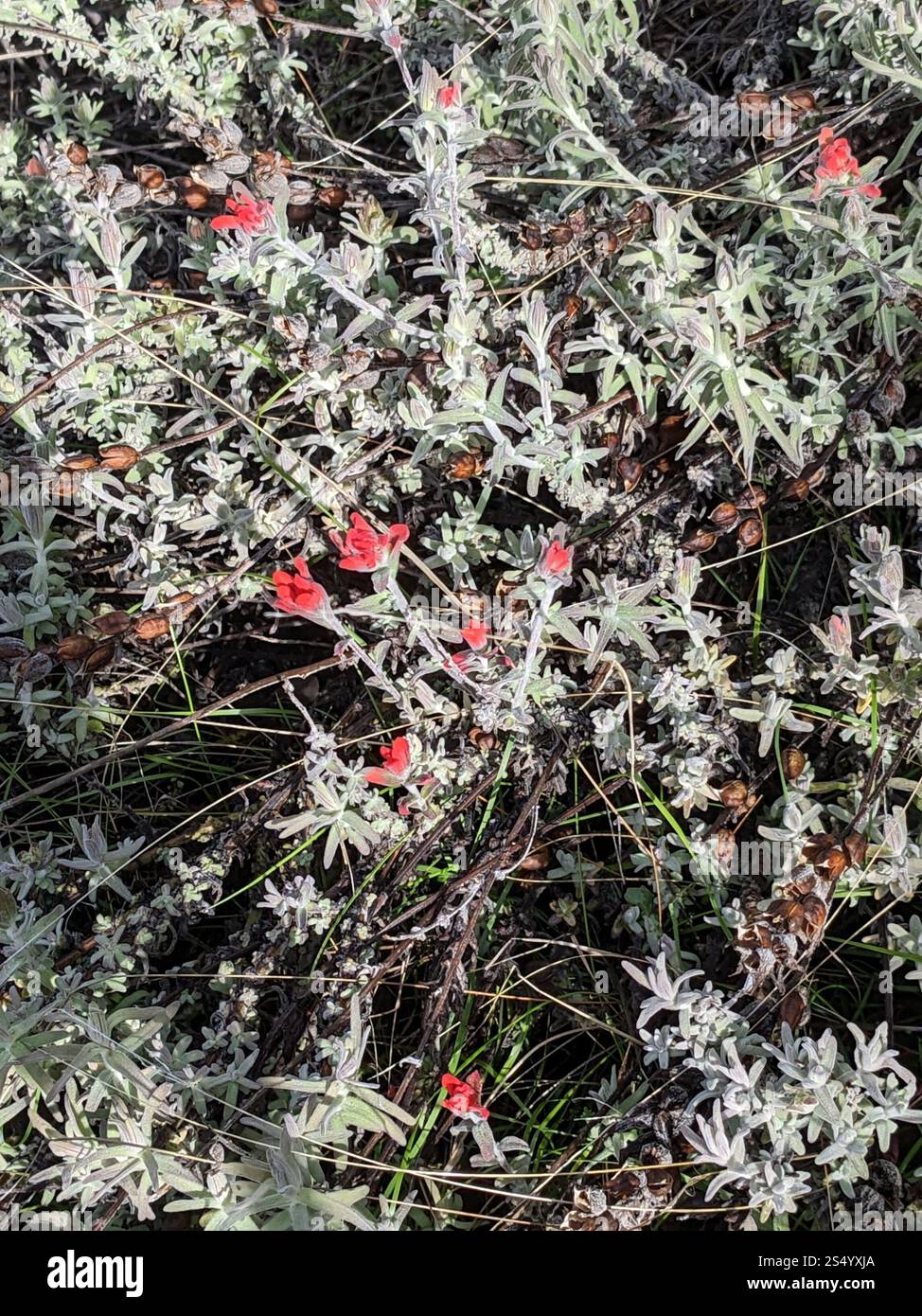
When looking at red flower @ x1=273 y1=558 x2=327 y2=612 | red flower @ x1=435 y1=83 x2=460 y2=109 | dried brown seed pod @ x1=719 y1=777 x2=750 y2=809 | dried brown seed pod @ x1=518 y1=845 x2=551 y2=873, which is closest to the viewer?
red flower @ x1=273 y1=558 x2=327 y2=612

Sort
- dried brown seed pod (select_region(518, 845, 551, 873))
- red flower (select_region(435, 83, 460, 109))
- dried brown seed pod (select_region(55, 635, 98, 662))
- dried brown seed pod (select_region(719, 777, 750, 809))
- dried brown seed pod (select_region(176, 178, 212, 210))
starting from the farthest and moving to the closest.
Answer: dried brown seed pod (select_region(176, 178, 212, 210)) → dried brown seed pod (select_region(55, 635, 98, 662)) → dried brown seed pod (select_region(518, 845, 551, 873)) → dried brown seed pod (select_region(719, 777, 750, 809)) → red flower (select_region(435, 83, 460, 109))

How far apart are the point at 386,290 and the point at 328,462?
475 mm

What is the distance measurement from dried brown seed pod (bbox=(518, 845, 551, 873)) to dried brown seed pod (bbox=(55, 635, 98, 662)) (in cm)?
121

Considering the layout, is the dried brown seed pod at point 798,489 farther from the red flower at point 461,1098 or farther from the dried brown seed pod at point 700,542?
the red flower at point 461,1098

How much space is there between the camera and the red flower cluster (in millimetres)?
2174

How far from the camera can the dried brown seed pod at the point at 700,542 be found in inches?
96.7

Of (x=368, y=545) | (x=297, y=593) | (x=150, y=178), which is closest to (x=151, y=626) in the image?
(x=297, y=593)

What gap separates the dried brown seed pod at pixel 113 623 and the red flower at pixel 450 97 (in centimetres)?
144

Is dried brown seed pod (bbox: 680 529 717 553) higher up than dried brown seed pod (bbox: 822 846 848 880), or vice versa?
dried brown seed pod (bbox: 680 529 717 553)

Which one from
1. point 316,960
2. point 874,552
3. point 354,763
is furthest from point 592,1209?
point 874,552

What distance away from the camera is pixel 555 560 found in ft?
6.59

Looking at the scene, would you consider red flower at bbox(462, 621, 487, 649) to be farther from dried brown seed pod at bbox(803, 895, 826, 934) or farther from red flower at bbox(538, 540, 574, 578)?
dried brown seed pod at bbox(803, 895, 826, 934)

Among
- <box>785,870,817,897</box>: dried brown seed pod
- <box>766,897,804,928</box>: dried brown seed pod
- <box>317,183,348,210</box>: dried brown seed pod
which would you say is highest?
<box>317,183,348,210</box>: dried brown seed pod

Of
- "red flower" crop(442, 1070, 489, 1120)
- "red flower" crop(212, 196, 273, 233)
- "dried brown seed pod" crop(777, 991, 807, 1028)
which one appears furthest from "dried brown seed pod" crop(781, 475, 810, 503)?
"red flower" crop(442, 1070, 489, 1120)
